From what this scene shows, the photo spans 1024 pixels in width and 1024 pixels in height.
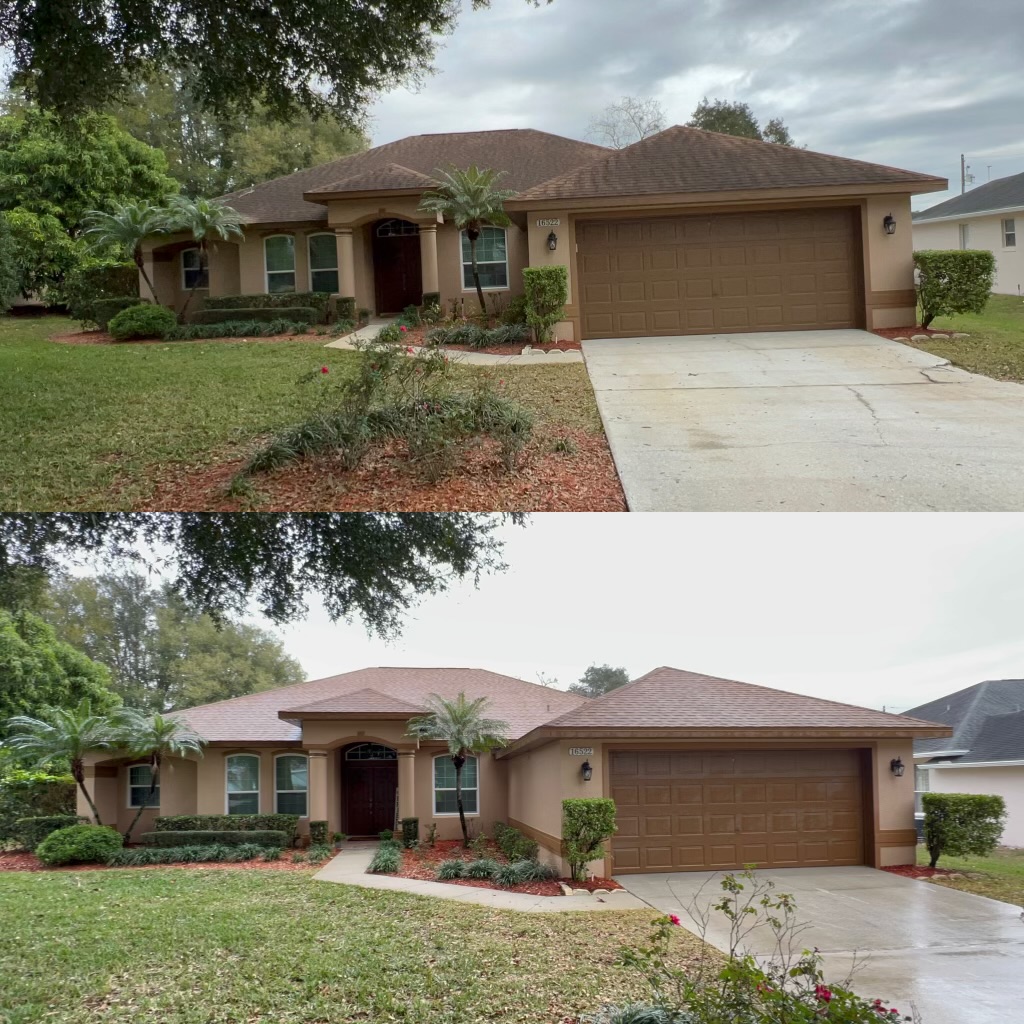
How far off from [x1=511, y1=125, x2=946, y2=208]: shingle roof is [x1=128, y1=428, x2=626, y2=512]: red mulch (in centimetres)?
969

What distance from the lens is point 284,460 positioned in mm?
9570

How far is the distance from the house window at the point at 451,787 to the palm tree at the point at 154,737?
4.27m

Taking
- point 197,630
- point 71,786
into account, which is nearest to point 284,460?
point 71,786

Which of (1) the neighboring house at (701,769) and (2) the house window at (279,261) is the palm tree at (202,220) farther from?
(1) the neighboring house at (701,769)

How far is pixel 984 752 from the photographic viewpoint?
21.5 metres

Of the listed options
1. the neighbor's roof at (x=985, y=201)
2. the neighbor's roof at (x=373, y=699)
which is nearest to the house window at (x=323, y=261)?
the neighbor's roof at (x=373, y=699)

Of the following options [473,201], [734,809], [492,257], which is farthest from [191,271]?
[734,809]

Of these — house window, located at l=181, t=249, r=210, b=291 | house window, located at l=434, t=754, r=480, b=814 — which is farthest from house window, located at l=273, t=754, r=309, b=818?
house window, located at l=181, t=249, r=210, b=291

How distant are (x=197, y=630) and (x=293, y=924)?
22.5 meters

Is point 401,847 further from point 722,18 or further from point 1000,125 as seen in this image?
point 1000,125

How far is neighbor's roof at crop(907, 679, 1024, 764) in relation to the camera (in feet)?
70.2

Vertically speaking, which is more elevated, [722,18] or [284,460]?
[722,18]

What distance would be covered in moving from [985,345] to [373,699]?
38.7ft

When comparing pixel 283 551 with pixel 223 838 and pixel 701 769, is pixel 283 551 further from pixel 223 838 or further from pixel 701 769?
pixel 223 838
